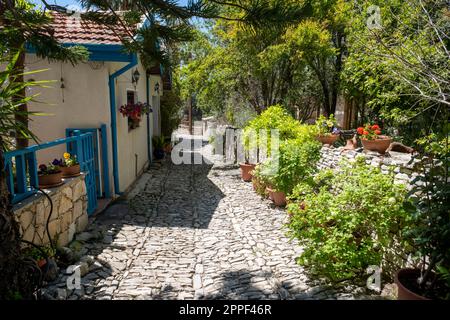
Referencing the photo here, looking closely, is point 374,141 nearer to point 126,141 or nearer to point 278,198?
point 278,198

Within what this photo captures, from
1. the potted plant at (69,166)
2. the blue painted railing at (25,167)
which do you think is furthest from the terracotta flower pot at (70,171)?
the blue painted railing at (25,167)

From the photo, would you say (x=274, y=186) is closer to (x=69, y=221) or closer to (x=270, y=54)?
(x=69, y=221)

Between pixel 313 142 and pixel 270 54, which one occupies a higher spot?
pixel 270 54

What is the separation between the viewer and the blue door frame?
623 centimetres

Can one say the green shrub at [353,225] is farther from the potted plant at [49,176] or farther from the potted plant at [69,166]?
the potted plant at [69,166]

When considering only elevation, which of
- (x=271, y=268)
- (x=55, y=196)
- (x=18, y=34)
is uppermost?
(x=18, y=34)

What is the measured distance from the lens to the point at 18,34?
3621mm

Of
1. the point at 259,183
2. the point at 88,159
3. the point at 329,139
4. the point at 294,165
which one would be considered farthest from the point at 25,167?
the point at 329,139

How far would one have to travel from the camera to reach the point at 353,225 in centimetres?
365

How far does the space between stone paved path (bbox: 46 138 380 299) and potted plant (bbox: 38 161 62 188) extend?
2.98 feet

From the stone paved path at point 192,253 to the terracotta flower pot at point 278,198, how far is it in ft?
0.48
